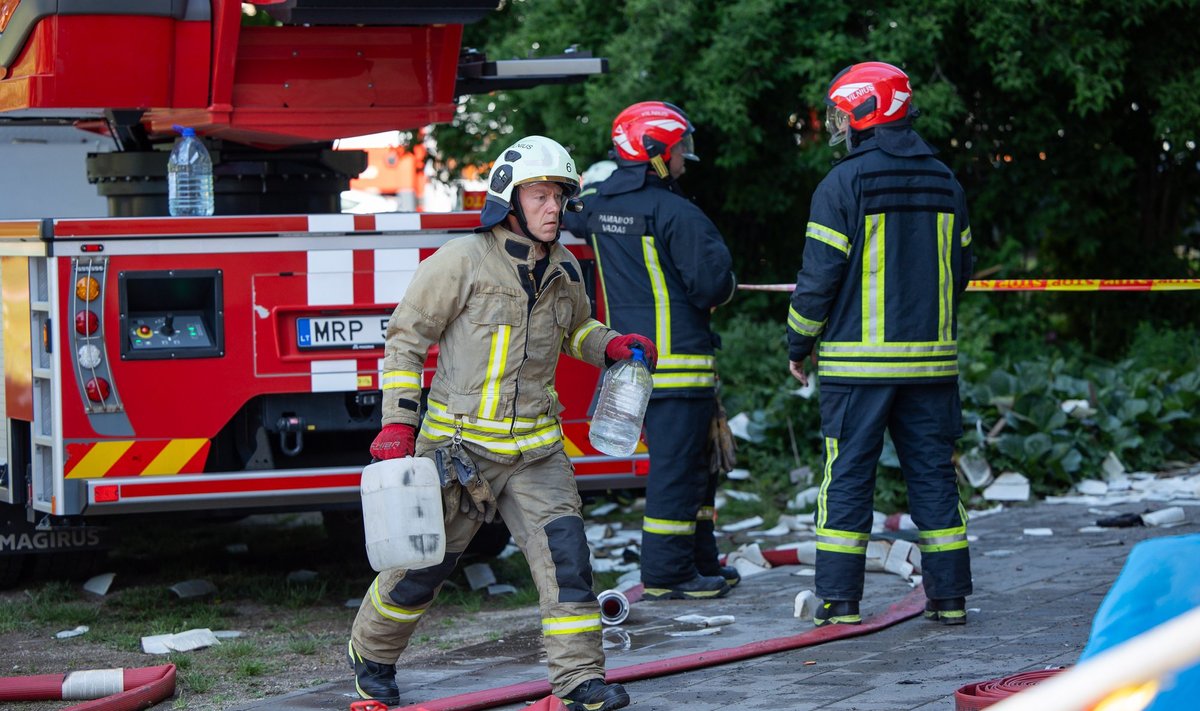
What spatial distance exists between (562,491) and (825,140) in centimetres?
656

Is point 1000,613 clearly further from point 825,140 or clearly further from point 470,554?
point 825,140

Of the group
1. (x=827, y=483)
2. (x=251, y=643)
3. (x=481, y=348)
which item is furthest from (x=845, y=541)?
(x=251, y=643)

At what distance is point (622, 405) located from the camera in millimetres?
5082

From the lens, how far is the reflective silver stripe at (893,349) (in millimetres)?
5637

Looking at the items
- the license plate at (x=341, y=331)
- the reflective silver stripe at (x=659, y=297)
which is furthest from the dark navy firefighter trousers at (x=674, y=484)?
the license plate at (x=341, y=331)

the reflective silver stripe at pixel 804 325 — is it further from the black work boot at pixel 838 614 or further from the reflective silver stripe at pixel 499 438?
the reflective silver stripe at pixel 499 438

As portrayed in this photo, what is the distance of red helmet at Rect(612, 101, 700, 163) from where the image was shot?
6.45 metres

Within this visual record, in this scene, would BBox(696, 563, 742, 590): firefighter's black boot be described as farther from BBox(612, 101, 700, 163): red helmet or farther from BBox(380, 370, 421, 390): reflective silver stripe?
BBox(380, 370, 421, 390): reflective silver stripe

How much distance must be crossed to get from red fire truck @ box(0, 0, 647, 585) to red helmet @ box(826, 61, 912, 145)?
1.40m

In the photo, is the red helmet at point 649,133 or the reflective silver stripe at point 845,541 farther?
the red helmet at point 649,133

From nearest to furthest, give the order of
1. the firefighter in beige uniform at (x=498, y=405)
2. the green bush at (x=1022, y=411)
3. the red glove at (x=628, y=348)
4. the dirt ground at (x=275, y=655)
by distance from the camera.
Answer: the firefighter in beige uniform at (x=498, y=405)
the red glove at (x=628, y=348)
the dirt ground at (x=275, y=655)
the green bush at (x=1022, y=411)

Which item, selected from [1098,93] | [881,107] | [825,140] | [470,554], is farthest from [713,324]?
[881,107]

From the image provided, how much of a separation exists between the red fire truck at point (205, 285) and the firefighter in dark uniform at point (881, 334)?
1.25 meters

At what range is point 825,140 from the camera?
10781 mm
